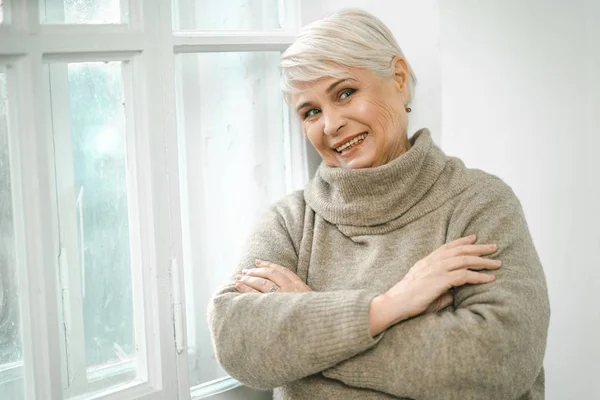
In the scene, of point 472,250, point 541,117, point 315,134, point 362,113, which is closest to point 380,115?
point 362,113

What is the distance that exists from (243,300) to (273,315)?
0.09 metres

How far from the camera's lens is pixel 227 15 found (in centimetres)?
191

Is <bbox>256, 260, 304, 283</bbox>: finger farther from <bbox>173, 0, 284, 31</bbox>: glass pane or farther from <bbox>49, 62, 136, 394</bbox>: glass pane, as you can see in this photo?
<bbox>173, 0, 284, 31</bbox>: glass pane

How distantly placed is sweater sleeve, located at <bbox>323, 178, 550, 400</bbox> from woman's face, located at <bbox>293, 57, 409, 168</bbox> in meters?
0.36

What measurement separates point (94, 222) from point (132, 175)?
0.14m

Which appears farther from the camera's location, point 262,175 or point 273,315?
point 262,175

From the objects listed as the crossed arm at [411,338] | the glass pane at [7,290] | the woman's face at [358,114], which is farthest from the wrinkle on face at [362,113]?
the glass pane at [7,290]

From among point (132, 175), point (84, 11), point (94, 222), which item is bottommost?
point (94, 222)

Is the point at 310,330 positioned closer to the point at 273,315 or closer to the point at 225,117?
the point at 273,315

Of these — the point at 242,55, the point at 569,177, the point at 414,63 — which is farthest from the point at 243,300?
the point at 569,177

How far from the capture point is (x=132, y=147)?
1.67 meters

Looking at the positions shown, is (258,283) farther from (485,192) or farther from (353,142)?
(485,192)

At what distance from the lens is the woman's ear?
173cm

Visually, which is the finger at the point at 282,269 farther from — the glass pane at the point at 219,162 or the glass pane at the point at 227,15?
the glass pane at the point at 227,15
